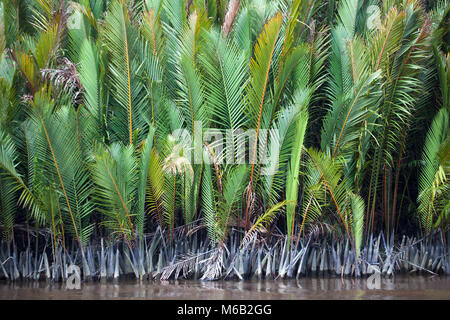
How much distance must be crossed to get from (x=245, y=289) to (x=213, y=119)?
209 centimetres

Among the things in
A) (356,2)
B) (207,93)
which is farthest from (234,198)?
(356,2)

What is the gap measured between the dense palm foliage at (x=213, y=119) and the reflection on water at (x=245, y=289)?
0.54 metres

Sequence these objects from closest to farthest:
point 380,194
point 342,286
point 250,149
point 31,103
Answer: point 31,103 < point 342,286 < point 250,149 < point 380,194

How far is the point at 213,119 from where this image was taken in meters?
6.34

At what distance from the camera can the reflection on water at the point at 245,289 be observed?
16.9ft

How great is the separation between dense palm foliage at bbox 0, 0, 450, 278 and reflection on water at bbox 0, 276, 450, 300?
54 cm

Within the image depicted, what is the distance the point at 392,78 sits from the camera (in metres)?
6.14

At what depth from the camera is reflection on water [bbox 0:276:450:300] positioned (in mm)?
5148

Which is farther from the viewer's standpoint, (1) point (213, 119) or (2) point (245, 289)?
(1) point (213, 119)

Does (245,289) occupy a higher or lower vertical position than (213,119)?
lower

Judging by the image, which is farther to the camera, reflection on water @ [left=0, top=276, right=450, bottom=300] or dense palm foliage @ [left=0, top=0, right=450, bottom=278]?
dense palm foliage @ [left=0, top=0, right=450, bottom=278]

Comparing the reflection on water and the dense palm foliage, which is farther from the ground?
the dense palm foliage

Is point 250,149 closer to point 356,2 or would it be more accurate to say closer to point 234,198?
point 234,198

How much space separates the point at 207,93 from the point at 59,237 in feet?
7.83
